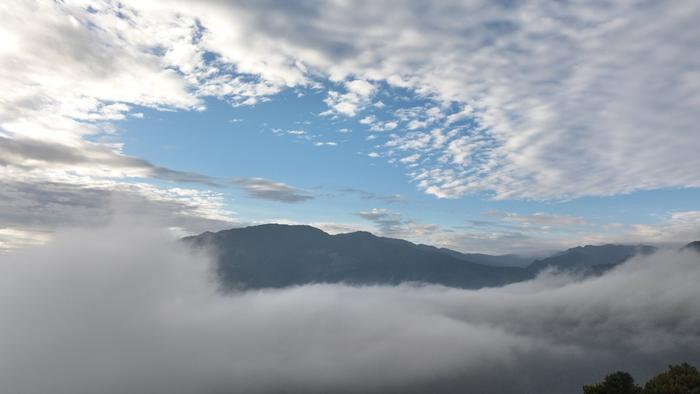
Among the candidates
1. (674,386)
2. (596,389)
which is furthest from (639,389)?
(674,386)

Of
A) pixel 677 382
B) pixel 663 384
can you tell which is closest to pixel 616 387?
pixel 663 384

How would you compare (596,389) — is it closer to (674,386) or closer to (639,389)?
(639,389)

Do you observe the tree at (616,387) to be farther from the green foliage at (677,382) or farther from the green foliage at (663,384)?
the green foliage at (677,382)

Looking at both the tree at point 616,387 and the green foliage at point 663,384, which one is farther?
the tree at point 616,387

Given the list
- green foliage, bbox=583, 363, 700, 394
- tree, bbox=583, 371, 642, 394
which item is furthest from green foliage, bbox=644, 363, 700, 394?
tree, bbox=583, 371, 642, 394

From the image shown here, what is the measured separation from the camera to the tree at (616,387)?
88.8 m

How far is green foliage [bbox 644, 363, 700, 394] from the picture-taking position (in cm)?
7394

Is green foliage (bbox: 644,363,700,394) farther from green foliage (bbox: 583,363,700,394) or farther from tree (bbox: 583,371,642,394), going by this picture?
tree (bbox: 583,371,642,394)

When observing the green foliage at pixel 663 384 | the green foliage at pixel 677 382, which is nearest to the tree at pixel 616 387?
the green foliage at pixel 663 384

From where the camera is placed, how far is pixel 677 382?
75.6m

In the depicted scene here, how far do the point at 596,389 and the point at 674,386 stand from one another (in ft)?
58.1

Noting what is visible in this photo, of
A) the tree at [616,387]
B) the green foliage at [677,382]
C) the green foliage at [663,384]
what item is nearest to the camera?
the green foliage at [677,382]

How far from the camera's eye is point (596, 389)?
294ft

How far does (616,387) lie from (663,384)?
1466 centimetres
